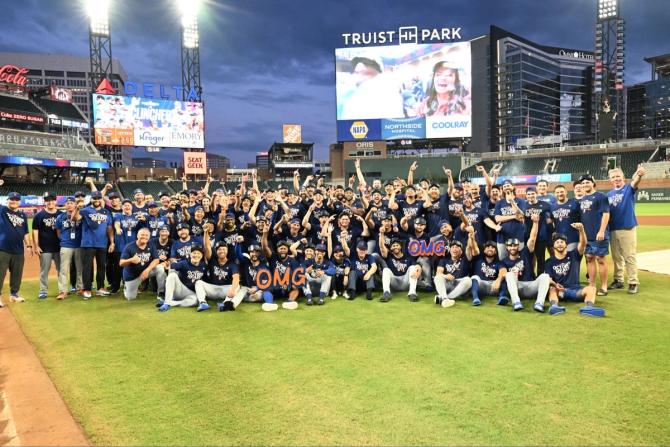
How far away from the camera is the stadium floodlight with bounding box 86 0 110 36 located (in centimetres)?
4719

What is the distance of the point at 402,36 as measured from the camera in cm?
5144

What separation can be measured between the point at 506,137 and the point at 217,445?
373 ft

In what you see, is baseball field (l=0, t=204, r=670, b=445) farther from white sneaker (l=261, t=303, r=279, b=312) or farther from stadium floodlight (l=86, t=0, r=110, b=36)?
stadium floodlight (l=86, t=0, r=110, b=36)

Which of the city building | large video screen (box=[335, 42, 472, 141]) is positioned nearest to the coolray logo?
large video screen (box=[335, 42, 472, 141])

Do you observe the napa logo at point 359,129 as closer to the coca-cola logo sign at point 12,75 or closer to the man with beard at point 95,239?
the coca-cola logo sign at point 12,75

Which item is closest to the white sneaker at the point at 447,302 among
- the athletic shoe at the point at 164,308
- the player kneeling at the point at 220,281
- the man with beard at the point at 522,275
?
the man with beard at the point at 522,275

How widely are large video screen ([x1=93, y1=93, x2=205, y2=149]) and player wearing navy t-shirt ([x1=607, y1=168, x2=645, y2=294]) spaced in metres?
45.9

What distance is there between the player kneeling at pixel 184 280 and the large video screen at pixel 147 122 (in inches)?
1652

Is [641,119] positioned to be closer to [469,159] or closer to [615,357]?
[469,159]

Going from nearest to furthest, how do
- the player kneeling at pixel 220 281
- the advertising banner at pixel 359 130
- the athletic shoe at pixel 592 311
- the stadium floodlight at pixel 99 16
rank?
1. the athletic shoe at pixel 592 311
2. the player kneeling at pixel 220 281
3. the stadium floodlight at pixel 99 16
4. the advertising banner at pixel 359 130

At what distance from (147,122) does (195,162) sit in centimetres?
677

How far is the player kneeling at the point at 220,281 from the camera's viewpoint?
7590 millimetres

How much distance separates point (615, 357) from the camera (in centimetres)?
477

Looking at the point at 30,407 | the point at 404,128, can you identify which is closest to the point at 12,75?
the point at 404,128
